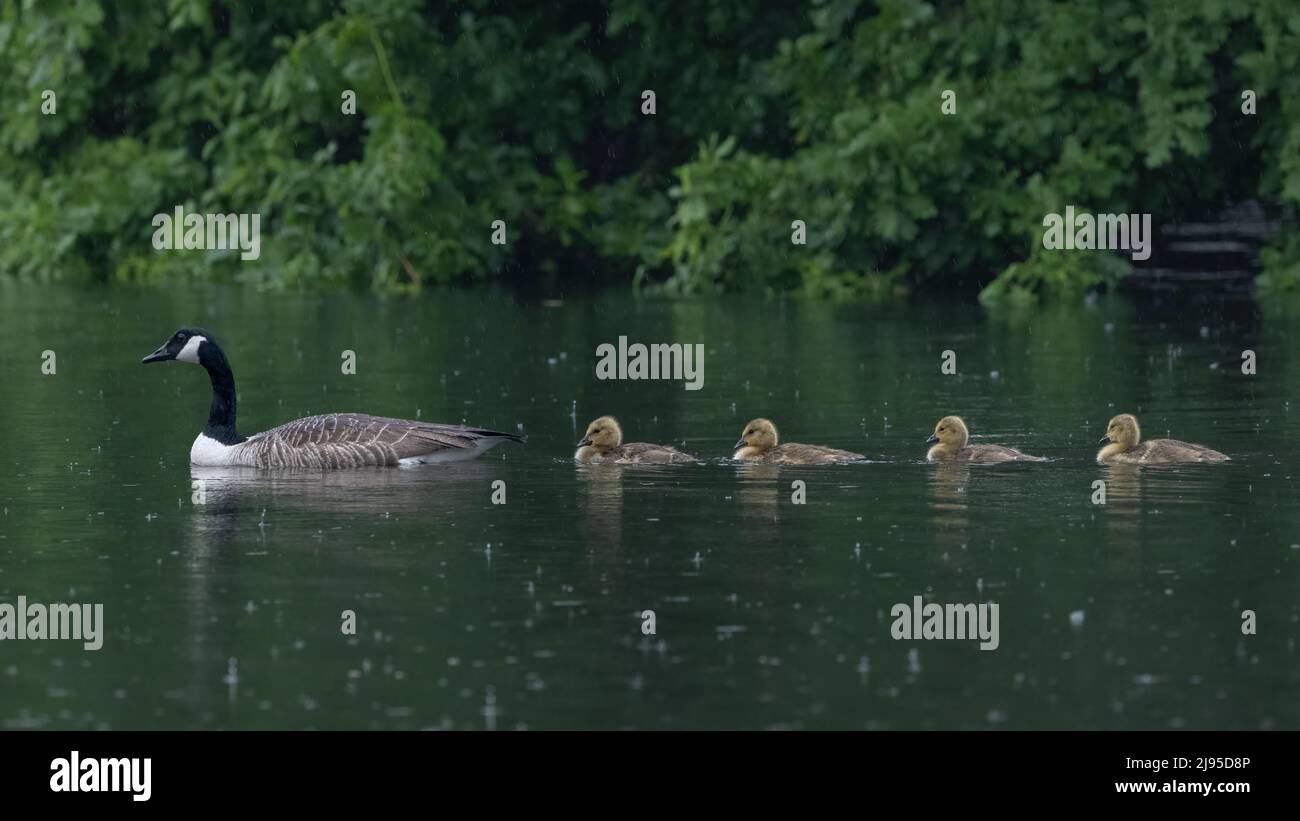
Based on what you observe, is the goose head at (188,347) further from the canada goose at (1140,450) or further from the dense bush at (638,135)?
the dense bush at (638,135)

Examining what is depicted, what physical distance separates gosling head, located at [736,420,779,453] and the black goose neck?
4.06m

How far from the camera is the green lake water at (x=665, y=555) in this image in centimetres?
1213

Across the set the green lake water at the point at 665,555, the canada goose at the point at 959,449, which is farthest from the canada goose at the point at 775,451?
the canada goose at the point at 959,449

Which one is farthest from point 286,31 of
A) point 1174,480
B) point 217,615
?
point 217,615

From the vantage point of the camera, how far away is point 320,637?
13422 mm

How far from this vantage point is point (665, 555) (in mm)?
15906

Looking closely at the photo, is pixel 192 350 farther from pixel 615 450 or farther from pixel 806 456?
pixel 806 456

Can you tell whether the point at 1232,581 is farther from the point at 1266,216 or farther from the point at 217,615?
the point at 1266,216

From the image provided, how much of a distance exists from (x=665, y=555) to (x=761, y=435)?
4.72 metres

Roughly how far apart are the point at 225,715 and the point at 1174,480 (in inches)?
375

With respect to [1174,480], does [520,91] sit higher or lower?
higher

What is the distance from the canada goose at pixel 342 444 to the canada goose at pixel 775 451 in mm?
1838

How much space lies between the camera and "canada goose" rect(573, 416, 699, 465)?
20484 millimetres

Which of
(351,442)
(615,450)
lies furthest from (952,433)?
(351,442)
